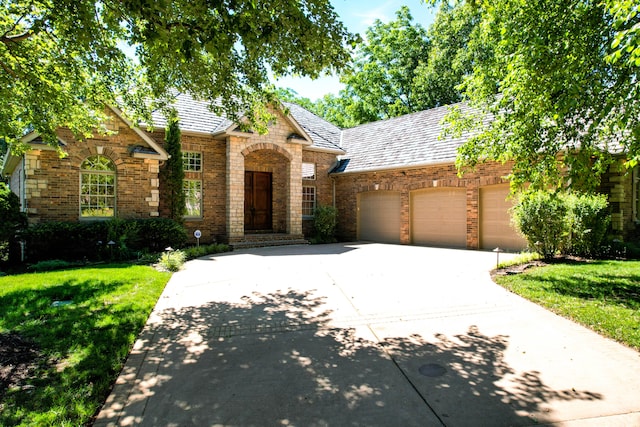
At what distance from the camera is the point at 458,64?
83.1 feet

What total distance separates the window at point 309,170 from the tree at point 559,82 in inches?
450

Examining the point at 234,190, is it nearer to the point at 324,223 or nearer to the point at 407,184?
the point at 324,223

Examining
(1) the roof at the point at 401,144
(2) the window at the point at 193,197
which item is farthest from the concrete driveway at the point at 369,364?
(1) the roof at the point at 401,144

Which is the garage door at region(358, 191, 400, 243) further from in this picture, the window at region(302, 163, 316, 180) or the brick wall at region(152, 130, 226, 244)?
the brick wall at region(152, 130, 226, 244)

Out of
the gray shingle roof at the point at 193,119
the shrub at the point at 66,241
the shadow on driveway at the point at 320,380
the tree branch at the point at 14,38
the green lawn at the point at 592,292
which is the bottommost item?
the shadow on driveway at the point at 320,380

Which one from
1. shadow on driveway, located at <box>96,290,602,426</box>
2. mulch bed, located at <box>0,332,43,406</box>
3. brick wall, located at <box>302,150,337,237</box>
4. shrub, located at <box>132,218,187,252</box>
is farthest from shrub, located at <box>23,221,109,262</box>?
brick wall, located at <box>302,150,337,237</box>

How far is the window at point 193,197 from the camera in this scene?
50.3ft

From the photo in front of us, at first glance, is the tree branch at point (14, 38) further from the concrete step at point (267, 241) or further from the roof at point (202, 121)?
the concrete step at point (267, 241)

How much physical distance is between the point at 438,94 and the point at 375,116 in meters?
5.93

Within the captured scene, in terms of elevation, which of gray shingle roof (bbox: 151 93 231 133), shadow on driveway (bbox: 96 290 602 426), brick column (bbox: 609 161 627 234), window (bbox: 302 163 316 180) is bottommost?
shadow on driveway (bbox: 96 290 602 426)

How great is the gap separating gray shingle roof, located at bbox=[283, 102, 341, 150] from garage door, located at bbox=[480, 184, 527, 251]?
8157 millimetres

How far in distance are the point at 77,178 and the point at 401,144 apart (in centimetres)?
1325

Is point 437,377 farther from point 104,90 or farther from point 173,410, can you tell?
point 104,90

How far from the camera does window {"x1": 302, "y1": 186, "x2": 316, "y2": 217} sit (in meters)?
18.9
